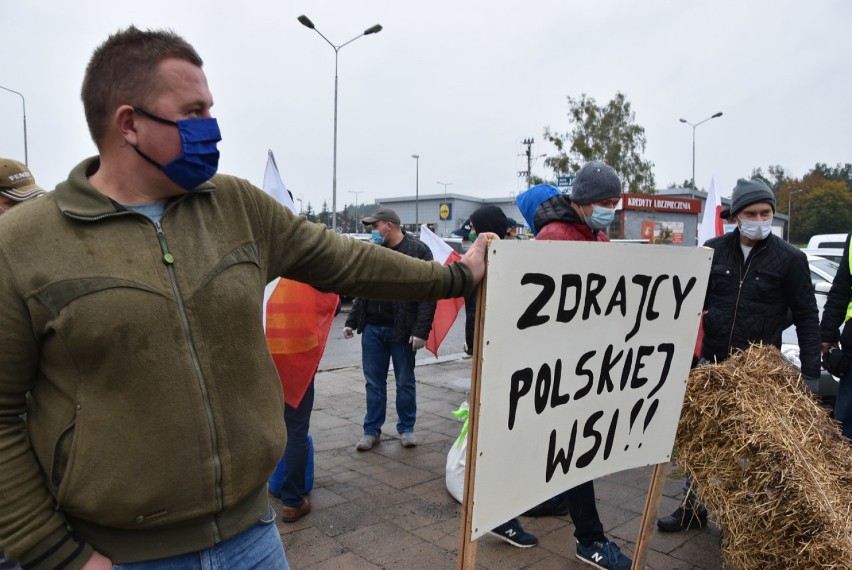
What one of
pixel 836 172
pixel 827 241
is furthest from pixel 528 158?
pixel 836 172

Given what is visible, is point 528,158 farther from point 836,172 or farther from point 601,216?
point 836,172

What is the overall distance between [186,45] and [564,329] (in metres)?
1.43

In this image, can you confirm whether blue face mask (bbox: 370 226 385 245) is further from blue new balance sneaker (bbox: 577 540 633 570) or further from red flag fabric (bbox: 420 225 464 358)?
blue new balance sneaker (bbox: 577 540 633 570)

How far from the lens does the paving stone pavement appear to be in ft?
10.9

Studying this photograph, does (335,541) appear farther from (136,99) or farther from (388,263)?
(136,99)

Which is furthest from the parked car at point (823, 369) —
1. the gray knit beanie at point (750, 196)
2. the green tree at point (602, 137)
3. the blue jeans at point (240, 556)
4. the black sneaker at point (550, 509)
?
the green tree at point (602, 137)

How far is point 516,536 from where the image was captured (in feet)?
11.3

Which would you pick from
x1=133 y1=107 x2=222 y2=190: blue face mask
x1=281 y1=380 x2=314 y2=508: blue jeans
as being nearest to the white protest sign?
x1=133 y1=107 x2=222 y2=190: blue face mask

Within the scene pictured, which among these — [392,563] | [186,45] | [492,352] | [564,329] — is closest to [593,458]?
[564,329]

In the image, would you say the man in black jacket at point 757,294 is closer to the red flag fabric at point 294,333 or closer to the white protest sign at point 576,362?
the white protest sign at point 576,362

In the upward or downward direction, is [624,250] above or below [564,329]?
above

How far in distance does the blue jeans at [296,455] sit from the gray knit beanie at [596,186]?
1.95 m

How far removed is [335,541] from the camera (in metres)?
3.55

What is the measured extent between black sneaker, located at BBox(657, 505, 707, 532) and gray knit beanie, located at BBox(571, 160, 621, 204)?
183cm
